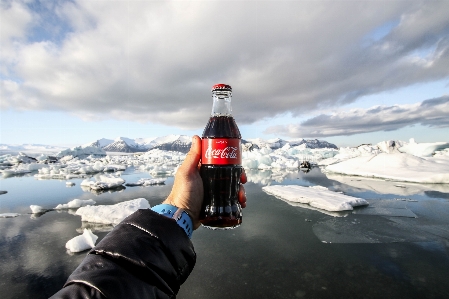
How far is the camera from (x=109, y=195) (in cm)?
1069

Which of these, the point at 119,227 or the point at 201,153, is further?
the point at 201,153

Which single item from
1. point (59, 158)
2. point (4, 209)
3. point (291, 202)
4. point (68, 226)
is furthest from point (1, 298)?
point (59, 158)

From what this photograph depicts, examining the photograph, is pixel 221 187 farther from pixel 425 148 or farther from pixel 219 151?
pixel 425 148

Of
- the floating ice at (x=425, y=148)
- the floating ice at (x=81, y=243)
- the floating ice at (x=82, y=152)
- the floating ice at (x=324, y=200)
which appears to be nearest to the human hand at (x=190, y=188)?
the floating ice at (x=81, y=243)

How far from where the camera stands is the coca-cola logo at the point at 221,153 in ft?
7.08

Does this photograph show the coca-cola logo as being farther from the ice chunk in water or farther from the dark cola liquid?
the ice chunk in water

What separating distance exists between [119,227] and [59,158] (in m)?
51.9

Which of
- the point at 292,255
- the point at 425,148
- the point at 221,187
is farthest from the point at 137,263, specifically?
the point at 425,148

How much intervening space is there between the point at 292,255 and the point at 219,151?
135 inches

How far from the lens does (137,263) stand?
3.46ft

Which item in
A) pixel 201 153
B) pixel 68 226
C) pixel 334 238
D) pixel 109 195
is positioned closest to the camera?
pixel 201 153

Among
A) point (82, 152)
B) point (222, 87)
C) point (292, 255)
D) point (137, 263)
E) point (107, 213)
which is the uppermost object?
point (222, 87)

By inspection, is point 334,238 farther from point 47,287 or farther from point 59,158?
point 59,158

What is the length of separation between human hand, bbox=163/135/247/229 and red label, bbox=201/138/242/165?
0.08m
